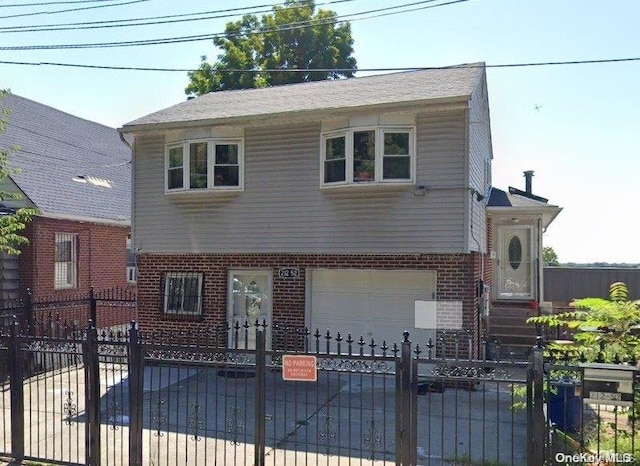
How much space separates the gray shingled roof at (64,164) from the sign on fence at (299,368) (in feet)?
37.2

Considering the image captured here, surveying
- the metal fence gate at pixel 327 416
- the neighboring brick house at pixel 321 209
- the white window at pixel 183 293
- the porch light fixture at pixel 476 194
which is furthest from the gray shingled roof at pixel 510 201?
the white window at pixel 183 293

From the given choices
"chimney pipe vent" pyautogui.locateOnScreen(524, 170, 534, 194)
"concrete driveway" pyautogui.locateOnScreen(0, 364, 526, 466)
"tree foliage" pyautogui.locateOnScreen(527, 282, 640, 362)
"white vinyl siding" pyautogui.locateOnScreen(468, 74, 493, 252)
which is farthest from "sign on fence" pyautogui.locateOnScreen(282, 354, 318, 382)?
"chimney pipe vent" pyautogui.locateOnScreen(524, 170, 534, 194)

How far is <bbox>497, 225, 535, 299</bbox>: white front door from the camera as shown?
15.2 metres

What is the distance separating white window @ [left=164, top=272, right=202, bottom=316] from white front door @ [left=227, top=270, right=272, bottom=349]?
75 centimetres

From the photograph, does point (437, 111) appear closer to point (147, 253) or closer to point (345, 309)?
point (345, 309)

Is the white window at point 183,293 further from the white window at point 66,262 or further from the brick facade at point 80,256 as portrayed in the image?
the white window at point 66,262

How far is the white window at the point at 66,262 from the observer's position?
51.1 ft

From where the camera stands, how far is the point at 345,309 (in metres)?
11.3

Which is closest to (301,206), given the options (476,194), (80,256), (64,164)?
(476,194)

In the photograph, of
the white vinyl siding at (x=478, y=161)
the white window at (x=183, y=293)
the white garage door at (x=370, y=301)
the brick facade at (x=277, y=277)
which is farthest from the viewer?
the white window at (x=183, y=293)

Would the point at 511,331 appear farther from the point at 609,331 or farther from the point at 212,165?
the point at 212,165

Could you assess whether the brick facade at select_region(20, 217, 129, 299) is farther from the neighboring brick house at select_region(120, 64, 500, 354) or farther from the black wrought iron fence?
the neighboring brick house at select_region(120, 64, 500, 354)

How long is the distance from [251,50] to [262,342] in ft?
83.6

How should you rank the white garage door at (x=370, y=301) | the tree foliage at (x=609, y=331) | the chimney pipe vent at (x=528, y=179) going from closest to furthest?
the tree foliage at (x=609, y=331)
the white garage door at (x=370, y=301)
the chimney pipe vent at (x=528, y=179)
